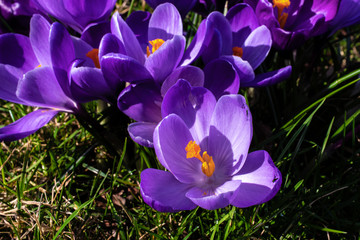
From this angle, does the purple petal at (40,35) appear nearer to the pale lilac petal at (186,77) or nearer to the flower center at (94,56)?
the flower center at (94,56)

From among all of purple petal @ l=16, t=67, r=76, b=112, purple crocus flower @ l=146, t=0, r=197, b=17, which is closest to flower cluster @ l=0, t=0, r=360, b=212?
purple petal @ l=16, t=67, r=76, b=112

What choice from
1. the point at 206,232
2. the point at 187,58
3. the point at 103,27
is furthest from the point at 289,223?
the point at 103,27

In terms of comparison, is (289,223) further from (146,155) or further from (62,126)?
(62,126)

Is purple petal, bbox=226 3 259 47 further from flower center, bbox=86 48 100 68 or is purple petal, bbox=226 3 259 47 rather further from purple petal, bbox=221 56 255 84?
flower center, bbox=86 48 100 68

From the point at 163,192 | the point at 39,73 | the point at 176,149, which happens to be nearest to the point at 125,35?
the point at 39,73

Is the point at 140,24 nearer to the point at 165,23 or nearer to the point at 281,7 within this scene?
the point at 165,23

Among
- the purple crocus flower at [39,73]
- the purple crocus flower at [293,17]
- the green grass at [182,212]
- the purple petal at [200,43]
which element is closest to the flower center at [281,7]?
the purple crocus flower at [293,17]

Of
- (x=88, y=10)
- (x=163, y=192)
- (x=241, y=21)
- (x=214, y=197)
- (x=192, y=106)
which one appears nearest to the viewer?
(x=214, y=197)
